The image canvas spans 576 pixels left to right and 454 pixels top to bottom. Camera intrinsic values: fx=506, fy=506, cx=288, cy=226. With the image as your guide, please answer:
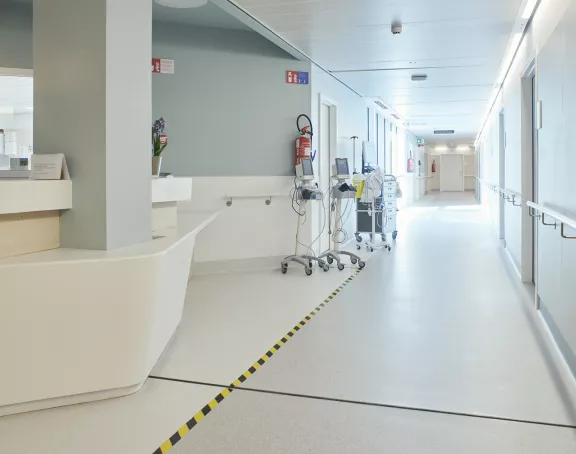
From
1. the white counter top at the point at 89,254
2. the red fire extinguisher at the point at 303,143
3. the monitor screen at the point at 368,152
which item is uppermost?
the monitor screen at the point at 368,152

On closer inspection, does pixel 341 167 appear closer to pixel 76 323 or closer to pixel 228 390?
pixel 228 390

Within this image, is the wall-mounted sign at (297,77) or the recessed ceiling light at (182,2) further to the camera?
the wall-mounted sign at (297,77)

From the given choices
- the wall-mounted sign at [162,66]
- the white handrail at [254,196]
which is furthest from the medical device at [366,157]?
the wall-mounted sign at [162,66]

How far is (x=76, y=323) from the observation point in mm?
2490

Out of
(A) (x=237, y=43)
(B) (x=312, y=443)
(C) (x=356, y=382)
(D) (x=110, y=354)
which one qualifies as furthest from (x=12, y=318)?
(A) (x=237, y=43)

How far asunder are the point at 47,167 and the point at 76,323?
35.0 inches

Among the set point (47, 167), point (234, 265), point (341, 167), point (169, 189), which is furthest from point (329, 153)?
point (47, 167)

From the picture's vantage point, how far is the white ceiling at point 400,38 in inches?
187

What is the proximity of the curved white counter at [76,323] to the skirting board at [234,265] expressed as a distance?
3463 mm

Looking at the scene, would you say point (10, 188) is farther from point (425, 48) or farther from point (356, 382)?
point (425, 48)

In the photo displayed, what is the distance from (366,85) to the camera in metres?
8.80

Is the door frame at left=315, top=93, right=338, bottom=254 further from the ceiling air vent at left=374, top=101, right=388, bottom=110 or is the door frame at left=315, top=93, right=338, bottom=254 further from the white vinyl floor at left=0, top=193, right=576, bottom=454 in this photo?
the ceiling air vent at left=374, top=101, right=388, bottom=110

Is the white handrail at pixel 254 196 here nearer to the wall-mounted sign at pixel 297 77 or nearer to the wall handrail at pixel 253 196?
the wall handrail at pixel 253 196

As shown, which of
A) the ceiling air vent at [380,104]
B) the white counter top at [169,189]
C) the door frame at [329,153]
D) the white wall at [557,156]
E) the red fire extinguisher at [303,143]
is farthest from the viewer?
the ceiling air vent at [380,104]
